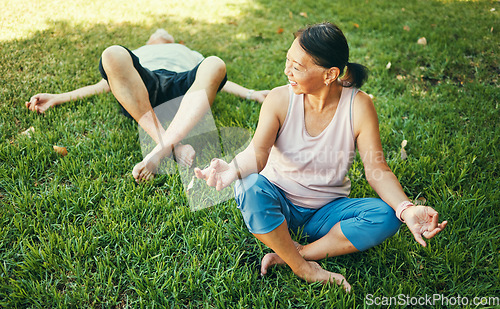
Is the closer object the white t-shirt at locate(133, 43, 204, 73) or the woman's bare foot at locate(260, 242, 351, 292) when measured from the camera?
the woman's bare foot at locate(260, 242, 351, 292)

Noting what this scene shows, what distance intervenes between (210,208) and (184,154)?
0.48 m

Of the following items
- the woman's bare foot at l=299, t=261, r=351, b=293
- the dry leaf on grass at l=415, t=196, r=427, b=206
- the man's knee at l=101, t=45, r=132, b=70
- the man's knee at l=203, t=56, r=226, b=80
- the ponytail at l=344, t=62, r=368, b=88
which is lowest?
the dry leaf on grass at l=415, t=196, r=427, b=206

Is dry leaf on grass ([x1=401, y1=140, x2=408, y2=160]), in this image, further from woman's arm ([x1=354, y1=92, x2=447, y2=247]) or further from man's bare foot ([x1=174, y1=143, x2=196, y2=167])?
man's bare foot ([x1=174, y1=143, x2=196, y2=167])

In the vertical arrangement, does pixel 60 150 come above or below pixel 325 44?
below

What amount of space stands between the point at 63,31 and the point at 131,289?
3.75 m

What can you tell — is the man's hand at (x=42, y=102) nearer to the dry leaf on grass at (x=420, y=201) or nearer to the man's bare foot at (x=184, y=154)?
the man's bare foot at (x=184, y=154)

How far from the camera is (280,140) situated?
1.80m

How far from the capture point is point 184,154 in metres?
2.42

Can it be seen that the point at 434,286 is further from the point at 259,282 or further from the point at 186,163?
the point at 186,163

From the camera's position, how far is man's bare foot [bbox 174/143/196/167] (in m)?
2.40

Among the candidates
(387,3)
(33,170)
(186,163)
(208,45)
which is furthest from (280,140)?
(387,3)

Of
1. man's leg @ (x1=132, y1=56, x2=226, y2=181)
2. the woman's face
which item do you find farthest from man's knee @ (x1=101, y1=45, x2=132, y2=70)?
the woman's face

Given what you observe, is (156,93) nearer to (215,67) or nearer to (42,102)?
(215,67)

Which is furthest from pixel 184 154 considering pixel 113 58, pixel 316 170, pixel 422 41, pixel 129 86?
pixel 422 41
